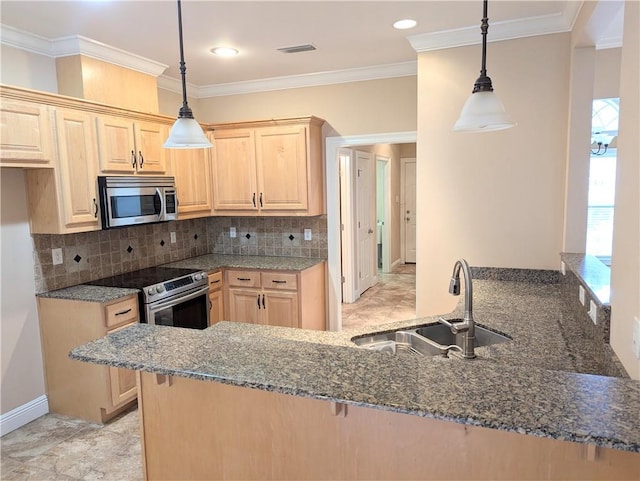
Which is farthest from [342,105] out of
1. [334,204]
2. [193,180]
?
[193,180]

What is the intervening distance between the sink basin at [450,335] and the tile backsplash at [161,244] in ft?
7.53

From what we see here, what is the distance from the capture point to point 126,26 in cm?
292

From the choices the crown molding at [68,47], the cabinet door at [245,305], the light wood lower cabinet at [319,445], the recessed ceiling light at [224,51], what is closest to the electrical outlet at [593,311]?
the light wood lower cabinet at [319,445]

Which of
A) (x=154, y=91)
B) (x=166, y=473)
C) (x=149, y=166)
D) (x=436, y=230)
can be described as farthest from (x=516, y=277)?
(x=154, y=91)

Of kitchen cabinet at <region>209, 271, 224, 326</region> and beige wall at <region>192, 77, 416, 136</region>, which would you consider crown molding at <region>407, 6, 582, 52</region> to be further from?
kitchen cabinet at <region>209, 271, 224, 326</region>

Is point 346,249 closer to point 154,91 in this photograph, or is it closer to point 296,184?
point 296,184

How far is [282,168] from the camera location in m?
4.20

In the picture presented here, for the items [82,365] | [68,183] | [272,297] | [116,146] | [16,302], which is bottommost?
[82,365]

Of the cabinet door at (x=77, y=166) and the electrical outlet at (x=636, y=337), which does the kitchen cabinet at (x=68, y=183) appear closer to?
the cabinet door at (x=77, y=166)

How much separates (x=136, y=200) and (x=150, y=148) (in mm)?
501

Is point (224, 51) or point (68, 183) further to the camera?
point (224, 51)

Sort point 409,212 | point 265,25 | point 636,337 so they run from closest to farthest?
point 636,337
point 265,25
point 409,212

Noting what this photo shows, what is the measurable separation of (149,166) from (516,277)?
304 cm

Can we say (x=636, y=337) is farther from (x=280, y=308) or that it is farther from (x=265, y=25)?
(x=280, y=308)
